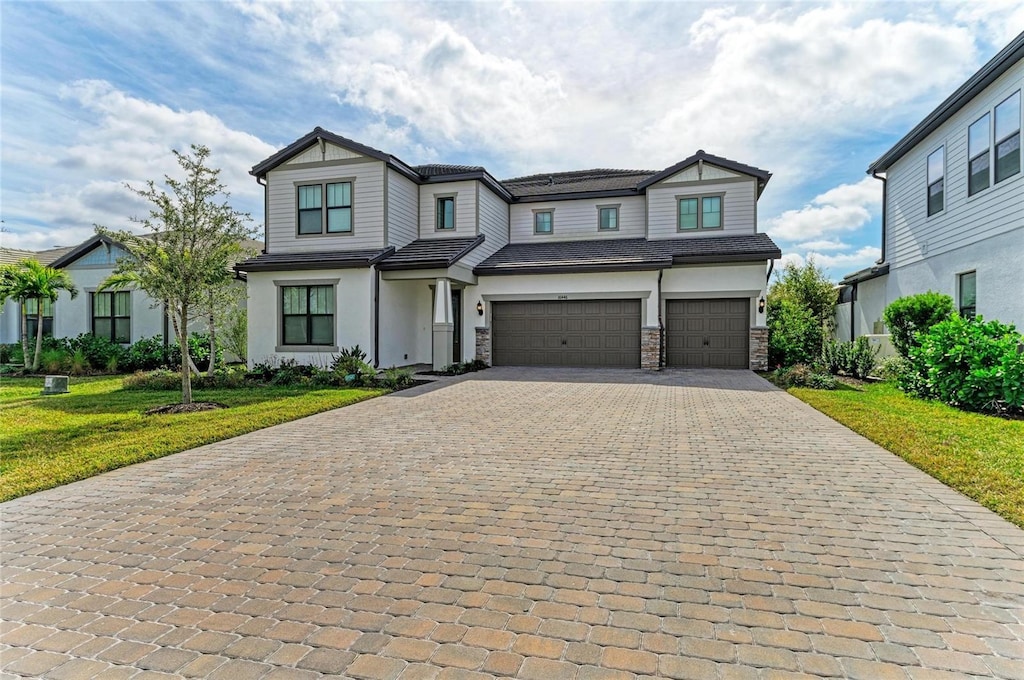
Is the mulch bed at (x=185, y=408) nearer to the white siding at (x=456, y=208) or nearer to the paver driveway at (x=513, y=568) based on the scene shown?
the paver driveway at (x=513, y=568)

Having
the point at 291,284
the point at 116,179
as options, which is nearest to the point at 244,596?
the point at 116,179

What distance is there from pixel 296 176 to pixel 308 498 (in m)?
14.9

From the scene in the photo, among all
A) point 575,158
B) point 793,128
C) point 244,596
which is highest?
point 575,158

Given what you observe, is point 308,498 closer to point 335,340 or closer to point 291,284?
point 335,340

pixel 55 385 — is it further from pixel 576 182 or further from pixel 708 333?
pixel 576 182

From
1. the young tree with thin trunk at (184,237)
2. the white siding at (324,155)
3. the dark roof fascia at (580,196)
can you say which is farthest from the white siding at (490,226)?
the young tree with thin trunk at (184,237)

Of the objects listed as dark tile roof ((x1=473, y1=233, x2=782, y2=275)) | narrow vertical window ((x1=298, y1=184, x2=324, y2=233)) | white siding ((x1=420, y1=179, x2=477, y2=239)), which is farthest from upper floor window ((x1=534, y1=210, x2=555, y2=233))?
narrow vertical window ((x1=298, y1=184, x2=324, y2=233))

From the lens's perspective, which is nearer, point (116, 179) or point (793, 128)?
point (116, 179)

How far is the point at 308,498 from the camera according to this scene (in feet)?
15.7

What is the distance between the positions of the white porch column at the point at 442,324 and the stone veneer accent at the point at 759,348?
375 inches

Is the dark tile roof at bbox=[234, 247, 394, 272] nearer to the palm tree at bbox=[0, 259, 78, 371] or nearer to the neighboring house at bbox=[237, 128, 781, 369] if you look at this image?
→ the neighboring house at bbox=[237, 128, 781, 369]

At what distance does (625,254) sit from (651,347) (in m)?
3.33

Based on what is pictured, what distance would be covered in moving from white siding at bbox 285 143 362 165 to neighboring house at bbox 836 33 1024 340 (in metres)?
16.3

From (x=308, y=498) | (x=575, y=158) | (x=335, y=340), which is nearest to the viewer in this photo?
(x=308, y=498)
